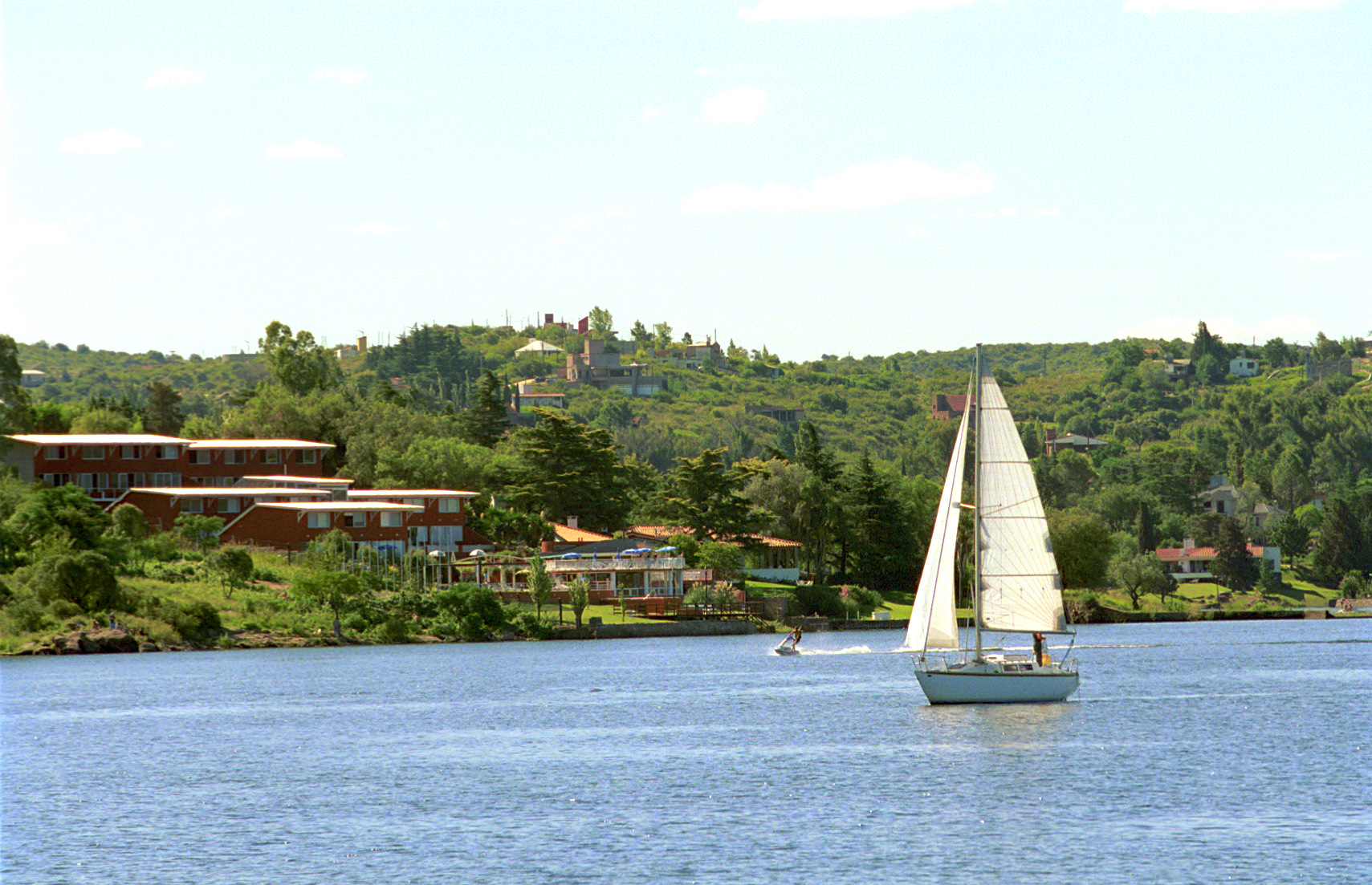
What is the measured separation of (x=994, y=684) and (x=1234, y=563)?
473ft

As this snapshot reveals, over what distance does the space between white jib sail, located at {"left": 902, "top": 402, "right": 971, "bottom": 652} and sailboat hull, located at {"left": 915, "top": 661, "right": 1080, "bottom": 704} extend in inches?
53.4

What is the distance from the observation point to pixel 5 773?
160ft

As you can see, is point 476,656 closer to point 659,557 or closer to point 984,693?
point 659,557

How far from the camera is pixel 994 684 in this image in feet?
185

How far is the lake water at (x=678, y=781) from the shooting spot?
3394 cm

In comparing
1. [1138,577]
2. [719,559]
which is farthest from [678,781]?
[1138,577]

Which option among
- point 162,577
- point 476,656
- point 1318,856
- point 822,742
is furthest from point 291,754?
point 162,577

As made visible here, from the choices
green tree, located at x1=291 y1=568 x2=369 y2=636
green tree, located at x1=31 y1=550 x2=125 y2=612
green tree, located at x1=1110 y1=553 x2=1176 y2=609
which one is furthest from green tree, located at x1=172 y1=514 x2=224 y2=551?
green tree, located at x1=1110 y1=553 x2=1176 y2=609

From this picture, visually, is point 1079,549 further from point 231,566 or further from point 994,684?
point 994,684

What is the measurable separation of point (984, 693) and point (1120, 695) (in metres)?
13.2

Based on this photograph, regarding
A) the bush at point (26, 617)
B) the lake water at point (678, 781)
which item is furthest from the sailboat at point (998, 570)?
the bush at point (26, 617)

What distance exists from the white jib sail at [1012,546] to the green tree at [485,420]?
119274 mm

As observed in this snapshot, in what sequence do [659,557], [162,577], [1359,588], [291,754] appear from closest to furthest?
[291,754]
[162,577]
[659,557]
[1359,588]

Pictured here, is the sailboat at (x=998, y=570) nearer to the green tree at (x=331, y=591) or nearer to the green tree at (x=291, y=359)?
the green tree at (x=331, y=591)
